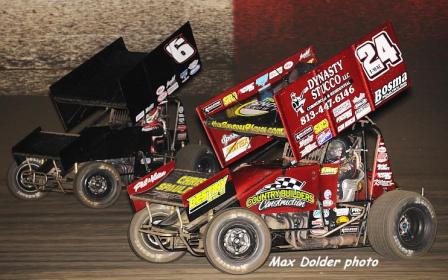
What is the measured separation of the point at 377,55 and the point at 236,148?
6.52 ft

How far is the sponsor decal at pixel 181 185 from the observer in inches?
403

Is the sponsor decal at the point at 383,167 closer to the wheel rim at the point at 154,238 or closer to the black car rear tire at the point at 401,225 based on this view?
the black car rear tire at the point at 401,225

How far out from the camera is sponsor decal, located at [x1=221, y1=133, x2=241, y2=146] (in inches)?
443

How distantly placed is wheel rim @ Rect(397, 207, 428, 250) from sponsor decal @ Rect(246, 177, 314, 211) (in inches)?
42.5

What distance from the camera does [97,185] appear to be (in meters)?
13.4

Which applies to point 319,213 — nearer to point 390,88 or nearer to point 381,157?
point 381,157

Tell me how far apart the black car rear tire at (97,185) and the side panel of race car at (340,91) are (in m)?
4.12

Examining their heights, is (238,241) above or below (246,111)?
below

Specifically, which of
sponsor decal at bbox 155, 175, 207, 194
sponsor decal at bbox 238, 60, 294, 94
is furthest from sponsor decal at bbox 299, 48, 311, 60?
sponsor decal at bbox 155, 175, 207, 194

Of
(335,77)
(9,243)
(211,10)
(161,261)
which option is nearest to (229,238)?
(161,261)

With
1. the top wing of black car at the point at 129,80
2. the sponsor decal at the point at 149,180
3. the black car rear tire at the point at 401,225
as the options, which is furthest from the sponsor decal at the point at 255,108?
the top wing of black car at the point at 129,80

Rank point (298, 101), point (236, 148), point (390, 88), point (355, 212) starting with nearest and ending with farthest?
point (298, 101)
point (355, 212)
point (390, 88)
point (236, 148)

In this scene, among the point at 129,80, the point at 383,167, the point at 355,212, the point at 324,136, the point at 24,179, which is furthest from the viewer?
the point at 24,179

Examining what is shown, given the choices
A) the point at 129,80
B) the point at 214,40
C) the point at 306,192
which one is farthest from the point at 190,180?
the point at 214,40
